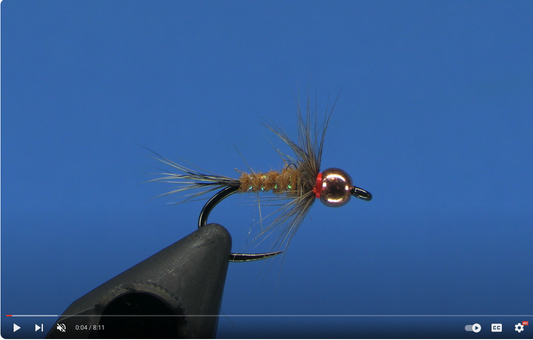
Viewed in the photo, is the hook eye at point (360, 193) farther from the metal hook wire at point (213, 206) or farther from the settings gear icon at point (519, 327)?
the settings gear icon at point (519, 327)

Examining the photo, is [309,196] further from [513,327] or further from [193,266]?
[513,327]

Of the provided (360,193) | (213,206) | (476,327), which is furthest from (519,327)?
(213,206)

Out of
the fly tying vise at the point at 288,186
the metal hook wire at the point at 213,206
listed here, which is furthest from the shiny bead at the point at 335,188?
the metal hook wire at the point at 213,206

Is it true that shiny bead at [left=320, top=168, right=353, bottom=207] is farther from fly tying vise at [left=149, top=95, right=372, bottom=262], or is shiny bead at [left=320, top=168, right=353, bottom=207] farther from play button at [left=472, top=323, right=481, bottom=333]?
play button at [left=472, top=323, right=481, bottom=333]

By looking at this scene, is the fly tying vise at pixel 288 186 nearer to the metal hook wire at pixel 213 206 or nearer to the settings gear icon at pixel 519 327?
the metal hook wire at pixel 213 206

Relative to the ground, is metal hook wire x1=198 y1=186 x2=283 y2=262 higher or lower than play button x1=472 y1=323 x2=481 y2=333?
higher

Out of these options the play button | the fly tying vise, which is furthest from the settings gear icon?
the fly tying vise

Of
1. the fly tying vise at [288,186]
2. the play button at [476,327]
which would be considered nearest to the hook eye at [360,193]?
the fly tying vise at [288,186]

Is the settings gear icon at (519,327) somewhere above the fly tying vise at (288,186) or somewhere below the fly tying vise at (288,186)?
below
